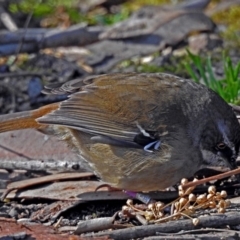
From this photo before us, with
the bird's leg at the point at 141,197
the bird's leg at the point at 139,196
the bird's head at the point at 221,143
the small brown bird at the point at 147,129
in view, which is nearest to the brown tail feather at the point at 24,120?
the small brown bird at the point at 147,129

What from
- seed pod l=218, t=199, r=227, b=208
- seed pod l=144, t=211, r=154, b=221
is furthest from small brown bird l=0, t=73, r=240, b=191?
seed pod l=218, t=199, r=227, b=208

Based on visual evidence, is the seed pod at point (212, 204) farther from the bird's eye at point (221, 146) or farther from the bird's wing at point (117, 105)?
the bird's wing at point (117, 105)

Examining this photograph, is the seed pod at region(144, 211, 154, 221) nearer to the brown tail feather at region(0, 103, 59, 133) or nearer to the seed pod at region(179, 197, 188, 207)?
the seed pod at region(179, 197, 188, 207)

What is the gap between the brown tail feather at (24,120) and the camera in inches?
205

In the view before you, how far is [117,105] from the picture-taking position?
4.87 meters

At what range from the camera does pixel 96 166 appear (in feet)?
16.2

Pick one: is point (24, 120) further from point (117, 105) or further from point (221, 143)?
point (221, 143)

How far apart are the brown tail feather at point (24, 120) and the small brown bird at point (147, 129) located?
0.11 metres

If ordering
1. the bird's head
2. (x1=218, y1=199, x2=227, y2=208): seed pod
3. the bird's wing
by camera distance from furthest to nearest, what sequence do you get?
the bird's wing, the bird's head, (x1=218, y1=199, x2=227, y2=208): seed pod

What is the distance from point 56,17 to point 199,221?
4.12m

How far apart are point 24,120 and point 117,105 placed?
0.72 meters

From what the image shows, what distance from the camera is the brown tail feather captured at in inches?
205

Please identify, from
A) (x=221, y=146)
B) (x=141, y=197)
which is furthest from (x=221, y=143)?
(x=141, y=197)

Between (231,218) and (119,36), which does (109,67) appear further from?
(231,218)
